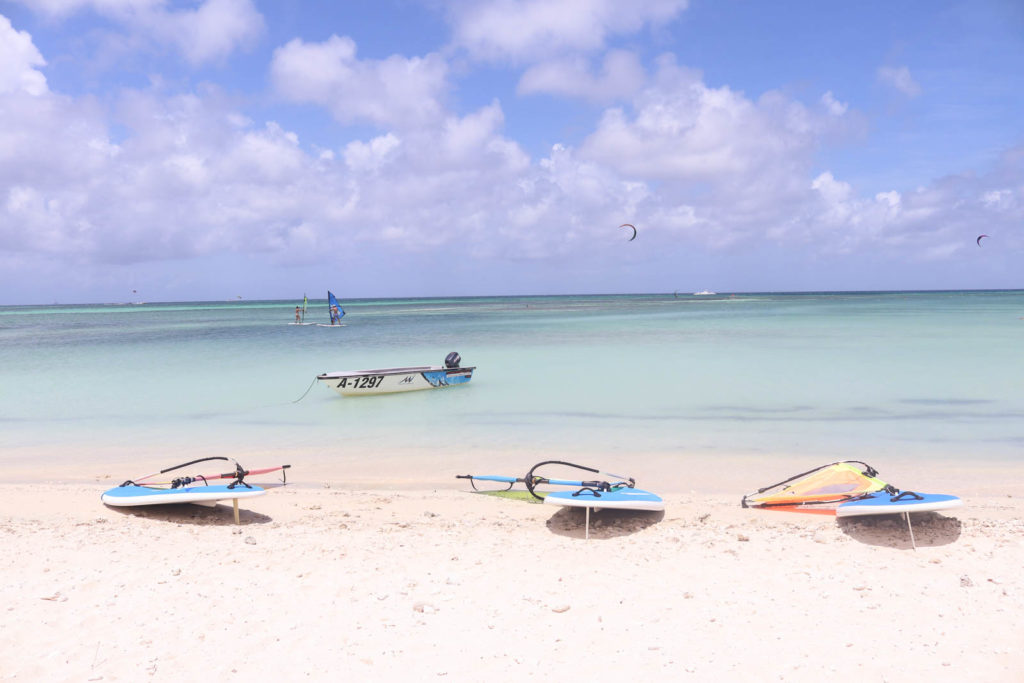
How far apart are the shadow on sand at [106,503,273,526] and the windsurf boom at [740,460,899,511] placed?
4.61 meters

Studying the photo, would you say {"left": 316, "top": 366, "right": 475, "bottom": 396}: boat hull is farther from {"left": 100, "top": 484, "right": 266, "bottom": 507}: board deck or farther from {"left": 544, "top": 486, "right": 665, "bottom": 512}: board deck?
{"left": 544, "top": 486, "right": 665, "bottom": 512}: board deck

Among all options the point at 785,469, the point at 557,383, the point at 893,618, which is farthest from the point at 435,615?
the point at 557,383

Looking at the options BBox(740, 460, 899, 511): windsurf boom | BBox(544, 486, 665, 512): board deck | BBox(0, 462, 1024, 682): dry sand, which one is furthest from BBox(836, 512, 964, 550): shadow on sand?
Result: BBox(544, 486, 665, 512): board deck

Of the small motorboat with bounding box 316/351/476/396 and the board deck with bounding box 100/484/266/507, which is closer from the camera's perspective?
the board deck with bounding box 100/484/266/507

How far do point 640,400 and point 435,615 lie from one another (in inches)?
366

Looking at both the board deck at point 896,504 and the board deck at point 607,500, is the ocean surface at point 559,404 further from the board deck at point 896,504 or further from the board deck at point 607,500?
the board deck at point 896,504

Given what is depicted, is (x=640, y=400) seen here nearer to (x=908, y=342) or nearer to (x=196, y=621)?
(x=196, y=621)

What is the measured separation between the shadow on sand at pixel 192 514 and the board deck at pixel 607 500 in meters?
2.69

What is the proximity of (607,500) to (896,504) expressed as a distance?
2.20m

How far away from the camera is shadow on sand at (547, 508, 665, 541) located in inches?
217

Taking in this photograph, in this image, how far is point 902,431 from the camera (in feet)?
32.2

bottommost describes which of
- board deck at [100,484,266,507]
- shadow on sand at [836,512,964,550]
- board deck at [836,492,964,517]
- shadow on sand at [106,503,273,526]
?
shadow on sand at [106,503,273,526]

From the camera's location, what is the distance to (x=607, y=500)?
213 inches

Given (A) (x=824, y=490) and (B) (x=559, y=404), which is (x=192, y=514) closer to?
(A) (x=824, y=490)
